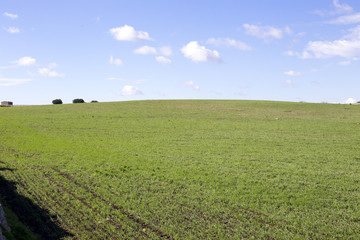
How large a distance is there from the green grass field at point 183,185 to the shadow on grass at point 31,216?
0.10 feet

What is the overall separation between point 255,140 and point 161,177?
1251 cm

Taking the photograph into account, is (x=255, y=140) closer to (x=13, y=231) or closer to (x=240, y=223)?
(x=240, y=223)

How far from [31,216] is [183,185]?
589 centimetres

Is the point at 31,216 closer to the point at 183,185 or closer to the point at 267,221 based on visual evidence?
the point at 183,185

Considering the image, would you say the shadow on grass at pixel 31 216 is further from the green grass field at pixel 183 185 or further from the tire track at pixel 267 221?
the tire track at pixel 267 221

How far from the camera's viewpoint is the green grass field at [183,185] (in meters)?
8.84

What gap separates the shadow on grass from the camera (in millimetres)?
8297

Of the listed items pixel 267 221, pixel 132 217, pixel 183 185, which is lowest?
pixel 267 221

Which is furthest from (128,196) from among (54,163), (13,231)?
(54,163)

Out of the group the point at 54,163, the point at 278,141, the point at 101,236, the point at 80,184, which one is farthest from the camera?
the point at 278,141

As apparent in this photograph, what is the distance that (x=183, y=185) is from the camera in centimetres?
1245

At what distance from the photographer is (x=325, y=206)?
10594 millimetres

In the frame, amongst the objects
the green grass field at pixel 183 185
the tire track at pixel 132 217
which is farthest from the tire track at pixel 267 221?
the tire track at pixel 132 217

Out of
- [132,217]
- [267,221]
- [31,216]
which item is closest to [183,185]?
[132,217]
